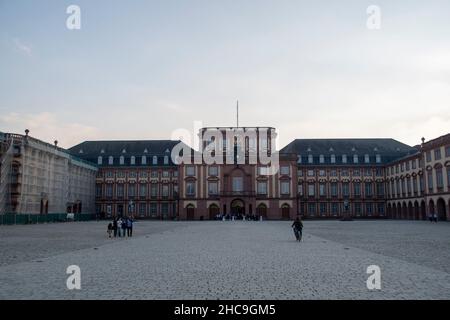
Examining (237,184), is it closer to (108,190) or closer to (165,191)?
(165,191)

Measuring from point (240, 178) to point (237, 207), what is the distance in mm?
5810

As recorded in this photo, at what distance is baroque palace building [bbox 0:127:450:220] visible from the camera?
246ft

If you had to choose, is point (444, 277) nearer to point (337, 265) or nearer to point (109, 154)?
point (337, 265)

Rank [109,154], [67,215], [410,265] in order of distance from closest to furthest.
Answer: [410,265] → [67,215] → [109,154]

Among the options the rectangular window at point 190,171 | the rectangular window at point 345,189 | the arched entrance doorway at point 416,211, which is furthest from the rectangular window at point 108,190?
the arched entrance doorway at point 416,211

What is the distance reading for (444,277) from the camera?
11820 millimetres

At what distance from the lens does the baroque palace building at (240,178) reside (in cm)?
7488

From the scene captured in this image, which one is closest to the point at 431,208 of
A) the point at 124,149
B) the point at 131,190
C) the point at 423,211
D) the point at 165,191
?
the point at 423,211

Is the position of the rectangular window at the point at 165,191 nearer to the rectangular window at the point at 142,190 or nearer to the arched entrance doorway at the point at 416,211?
the rectangular window at the point at 142,190

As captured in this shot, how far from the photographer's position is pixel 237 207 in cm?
8506

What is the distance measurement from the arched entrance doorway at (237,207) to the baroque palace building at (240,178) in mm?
198
